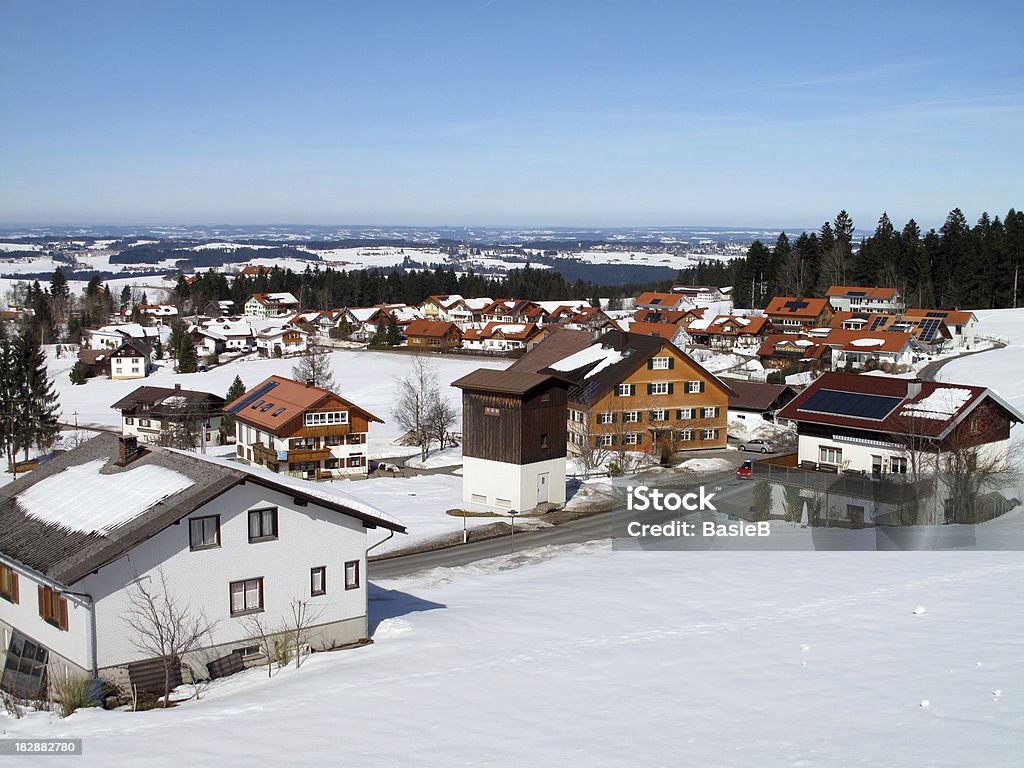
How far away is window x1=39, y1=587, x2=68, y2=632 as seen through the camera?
18.4m

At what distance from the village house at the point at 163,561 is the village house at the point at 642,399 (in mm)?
29862

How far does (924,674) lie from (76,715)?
13500mm

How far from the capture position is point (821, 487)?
32250 mm

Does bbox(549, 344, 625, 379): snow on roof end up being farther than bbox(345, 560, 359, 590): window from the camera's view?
Yes

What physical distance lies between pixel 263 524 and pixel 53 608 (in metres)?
3.99

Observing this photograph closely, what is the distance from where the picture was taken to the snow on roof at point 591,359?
175 ft

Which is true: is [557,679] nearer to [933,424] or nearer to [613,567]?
[613,567]

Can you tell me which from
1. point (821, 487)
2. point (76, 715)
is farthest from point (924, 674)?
point (821, 487)

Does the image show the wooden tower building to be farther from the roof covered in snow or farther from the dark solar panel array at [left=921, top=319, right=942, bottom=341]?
the dark solar panel array at [left=921, top=319, right=942, bottom=341]

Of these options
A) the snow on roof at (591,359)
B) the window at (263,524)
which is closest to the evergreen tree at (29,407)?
the snow on roof at (591,359)

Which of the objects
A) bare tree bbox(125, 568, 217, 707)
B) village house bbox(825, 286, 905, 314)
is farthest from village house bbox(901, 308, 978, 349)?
bare tree bbox(125, 568, 217, 707)

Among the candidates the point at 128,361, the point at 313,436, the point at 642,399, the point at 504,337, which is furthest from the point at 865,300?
the point at 313,436

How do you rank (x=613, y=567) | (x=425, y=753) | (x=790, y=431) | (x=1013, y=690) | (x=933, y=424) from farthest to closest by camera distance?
(x=790, y=431) < (x=933, y=424) < (x=613, y=567) < (x=1013, y=690) < (x=425, y=753)

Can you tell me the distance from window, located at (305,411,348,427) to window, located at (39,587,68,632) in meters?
31.1
